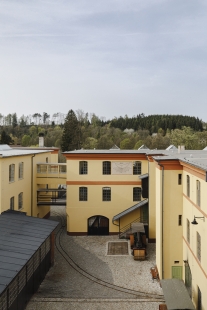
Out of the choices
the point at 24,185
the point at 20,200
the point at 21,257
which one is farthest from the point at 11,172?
the point at 21,257

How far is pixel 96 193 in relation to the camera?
92.2 feet

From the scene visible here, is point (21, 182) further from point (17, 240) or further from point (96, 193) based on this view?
point (17, 240)

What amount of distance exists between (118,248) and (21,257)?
11966mm

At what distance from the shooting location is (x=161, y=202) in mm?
16875

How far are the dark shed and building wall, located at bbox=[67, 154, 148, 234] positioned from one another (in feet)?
23.8

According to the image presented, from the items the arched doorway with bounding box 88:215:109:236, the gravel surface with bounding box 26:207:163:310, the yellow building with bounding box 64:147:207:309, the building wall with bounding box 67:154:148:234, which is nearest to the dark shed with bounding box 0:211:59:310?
the gravel surface with bounding box 26:207:163:310

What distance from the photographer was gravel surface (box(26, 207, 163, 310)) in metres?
Answer: 15.3

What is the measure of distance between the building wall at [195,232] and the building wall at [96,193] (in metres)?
12.0

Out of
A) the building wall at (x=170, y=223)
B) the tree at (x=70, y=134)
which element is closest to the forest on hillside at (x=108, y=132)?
the tree at (x=70, y=134)

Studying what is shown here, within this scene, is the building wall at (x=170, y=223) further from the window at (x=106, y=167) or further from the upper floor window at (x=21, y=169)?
the upper floor window at (x=21, y=169)

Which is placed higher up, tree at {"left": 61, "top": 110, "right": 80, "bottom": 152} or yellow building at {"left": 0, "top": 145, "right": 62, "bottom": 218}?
tree at {"left": 61, "top": 110, "right": 80, "bottom": 152}

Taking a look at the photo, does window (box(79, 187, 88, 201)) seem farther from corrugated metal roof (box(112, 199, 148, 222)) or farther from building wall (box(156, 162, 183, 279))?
building wall (box(156, 162, 183, 279))

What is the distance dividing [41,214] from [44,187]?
3.09m

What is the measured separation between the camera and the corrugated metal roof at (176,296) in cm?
1219
